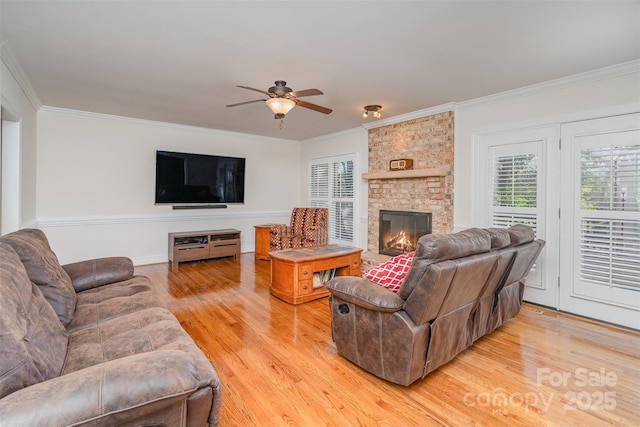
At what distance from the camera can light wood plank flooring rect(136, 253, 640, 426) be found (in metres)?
1.83

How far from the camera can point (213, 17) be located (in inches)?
87.6

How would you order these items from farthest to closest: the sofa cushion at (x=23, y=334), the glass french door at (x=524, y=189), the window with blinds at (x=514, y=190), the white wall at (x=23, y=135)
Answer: the window with blinds at (x=514, y=190)
the glass french door at (x=524, y=189)
the white wall at (x=23, y=135)
the sofa cushion at (x=23, y=334)

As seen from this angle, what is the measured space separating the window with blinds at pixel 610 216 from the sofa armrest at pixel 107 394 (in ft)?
12.6

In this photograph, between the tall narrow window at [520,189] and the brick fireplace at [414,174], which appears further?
the brick fireplace at [414,174]

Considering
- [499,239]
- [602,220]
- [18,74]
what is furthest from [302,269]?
[18,74]

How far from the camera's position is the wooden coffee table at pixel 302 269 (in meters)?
3.57

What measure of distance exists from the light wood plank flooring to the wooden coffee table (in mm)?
268

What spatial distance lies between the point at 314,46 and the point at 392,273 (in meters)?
1.93

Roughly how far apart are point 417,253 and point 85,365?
5.75ft

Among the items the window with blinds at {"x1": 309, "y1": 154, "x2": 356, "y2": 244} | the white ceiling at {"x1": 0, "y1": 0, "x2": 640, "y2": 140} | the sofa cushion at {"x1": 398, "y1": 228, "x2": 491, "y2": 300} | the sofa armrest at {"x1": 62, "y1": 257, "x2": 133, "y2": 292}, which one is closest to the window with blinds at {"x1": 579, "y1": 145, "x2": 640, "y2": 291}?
the white ceiling at {"x1": 0, "y1": 0, "x2": 640, "y2": 140}

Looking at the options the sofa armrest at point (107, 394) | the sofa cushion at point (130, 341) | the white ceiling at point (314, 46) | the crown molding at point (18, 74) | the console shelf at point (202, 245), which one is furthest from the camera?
the console shelf at point (202, 245)

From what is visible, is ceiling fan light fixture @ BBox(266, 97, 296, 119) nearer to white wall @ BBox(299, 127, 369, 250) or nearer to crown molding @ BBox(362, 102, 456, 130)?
crown molding @ BBox(362, 102, 456, 130)

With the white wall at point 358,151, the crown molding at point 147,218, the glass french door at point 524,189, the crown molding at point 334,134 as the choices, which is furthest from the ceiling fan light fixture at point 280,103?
the crown molding at point 147,218

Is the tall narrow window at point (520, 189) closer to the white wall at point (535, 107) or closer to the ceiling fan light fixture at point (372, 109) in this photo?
the white wall at point (535, 107)
